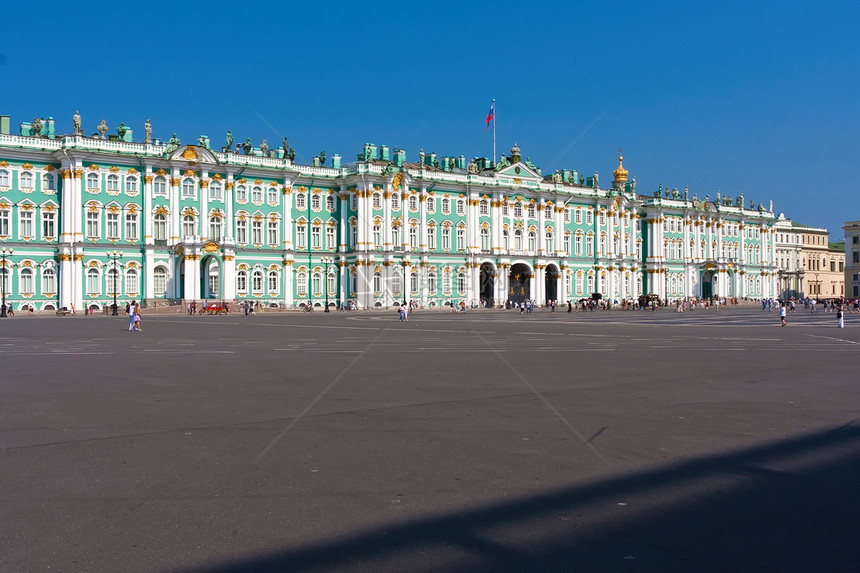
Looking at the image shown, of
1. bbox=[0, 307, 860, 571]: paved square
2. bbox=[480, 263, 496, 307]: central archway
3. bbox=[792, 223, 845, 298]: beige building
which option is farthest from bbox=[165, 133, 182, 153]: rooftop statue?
bbox=[792, 223, 845, 298]: beige building

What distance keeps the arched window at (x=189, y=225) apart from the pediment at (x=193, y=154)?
201 inches

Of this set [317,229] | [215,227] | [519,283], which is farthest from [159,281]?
[519,283]

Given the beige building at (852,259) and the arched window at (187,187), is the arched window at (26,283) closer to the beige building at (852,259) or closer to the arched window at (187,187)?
the arched window at (187,187)

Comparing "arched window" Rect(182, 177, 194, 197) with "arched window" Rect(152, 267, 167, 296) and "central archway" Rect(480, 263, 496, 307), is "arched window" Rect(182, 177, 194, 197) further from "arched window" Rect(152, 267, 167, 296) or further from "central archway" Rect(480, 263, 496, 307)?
"central archway" Rect(480, 263, 496, 307)

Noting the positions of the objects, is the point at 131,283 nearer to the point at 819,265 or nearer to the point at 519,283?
the point at 519,283

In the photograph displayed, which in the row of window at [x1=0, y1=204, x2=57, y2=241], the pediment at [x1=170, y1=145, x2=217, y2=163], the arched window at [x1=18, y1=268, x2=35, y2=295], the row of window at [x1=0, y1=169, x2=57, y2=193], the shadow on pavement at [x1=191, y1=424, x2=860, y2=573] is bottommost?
the shadow on pavement at [x1=191, y1=424, x2=860, y2=573]

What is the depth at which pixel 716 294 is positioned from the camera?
120m

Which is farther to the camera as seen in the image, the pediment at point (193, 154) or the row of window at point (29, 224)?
the pediment at point (193, 154)

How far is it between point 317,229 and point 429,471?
77385 millimetres

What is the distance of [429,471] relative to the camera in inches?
349

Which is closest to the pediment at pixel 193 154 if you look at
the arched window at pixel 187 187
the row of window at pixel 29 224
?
the arched window at pixel 187 187

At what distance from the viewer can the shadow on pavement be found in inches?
241

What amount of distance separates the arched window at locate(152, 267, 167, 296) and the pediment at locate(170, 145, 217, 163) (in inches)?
393

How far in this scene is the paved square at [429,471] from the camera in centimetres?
637
